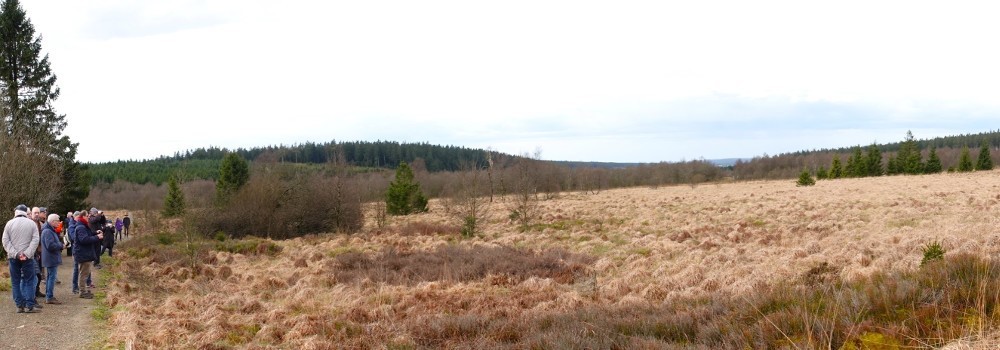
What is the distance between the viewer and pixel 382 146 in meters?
132

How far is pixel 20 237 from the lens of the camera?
28.3 ft

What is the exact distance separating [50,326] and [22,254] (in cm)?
123

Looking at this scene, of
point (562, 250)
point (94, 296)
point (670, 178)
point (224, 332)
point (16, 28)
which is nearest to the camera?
point (224, 332)

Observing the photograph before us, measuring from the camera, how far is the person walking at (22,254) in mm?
8578

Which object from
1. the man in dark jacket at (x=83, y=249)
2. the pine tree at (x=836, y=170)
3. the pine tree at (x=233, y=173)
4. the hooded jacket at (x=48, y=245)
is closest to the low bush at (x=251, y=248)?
the man in dark jacket at (x=83, y=249)

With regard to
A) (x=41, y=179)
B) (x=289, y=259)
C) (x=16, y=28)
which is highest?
(x=16, y=28)

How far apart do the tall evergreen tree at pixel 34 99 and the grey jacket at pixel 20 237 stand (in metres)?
12.5

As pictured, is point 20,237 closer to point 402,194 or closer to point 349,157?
point 402,194

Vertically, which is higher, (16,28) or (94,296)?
(16,28)

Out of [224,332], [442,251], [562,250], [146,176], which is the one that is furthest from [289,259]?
[146,176]

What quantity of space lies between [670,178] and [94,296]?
7316 cm

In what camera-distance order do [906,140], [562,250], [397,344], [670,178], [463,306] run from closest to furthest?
[397,344]
[463,306]
[562,250]
[906,140]
[670,178]

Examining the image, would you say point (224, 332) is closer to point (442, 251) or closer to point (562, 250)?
point (442, 251)

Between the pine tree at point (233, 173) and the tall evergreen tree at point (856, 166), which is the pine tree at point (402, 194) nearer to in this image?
the pine tree at point (233, 173)
